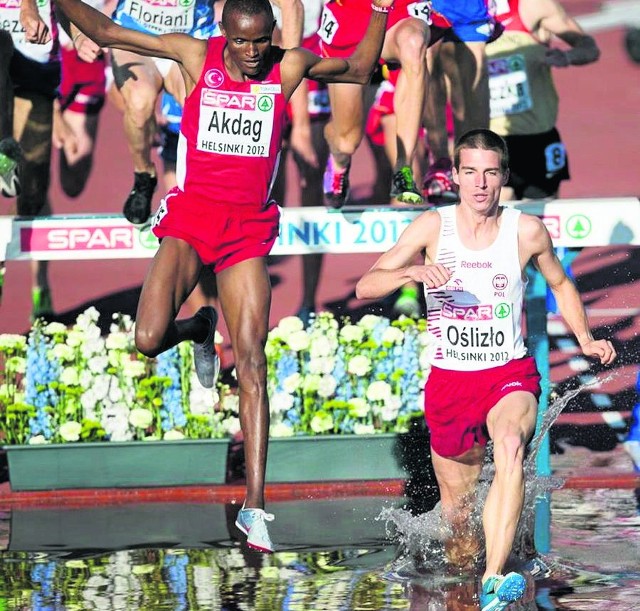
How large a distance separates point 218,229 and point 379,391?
7.05 feet

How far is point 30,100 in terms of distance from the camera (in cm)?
1055

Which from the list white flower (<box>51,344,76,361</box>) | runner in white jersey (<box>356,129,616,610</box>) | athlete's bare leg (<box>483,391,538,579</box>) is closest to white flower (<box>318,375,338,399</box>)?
white flower (<box>51,344,76,361</box>)

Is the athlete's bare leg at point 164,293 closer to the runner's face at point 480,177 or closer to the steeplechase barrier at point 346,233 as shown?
the runner's face at point 480,177

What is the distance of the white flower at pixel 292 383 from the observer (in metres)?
9.10

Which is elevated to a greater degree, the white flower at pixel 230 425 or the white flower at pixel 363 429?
the white flower at pixel 230 425

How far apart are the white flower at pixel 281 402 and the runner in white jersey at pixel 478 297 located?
209cm

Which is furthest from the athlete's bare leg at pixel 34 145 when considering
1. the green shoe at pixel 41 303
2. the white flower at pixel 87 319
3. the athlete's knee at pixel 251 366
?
the athlete's knee at pixel 251 366

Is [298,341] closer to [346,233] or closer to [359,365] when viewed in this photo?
[359,365]

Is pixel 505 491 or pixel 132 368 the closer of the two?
pixel 505 491

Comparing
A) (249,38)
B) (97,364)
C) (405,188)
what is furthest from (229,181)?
(97,364)

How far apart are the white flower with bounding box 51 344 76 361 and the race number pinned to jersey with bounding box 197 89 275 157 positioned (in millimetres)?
2357

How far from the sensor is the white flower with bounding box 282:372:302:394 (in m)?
9.10

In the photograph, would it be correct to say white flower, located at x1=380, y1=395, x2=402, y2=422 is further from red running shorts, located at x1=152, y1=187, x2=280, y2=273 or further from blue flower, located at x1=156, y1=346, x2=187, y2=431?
red running shorts, located at x1=152, y1=187, x2=280, y2=273

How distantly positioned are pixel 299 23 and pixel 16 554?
337cm
